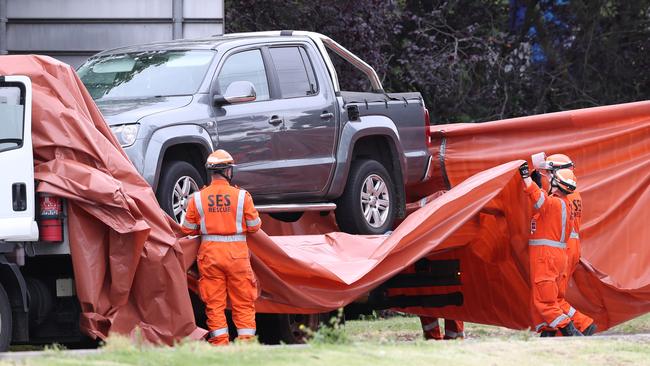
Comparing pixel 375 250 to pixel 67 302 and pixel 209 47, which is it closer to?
pixel 209 47

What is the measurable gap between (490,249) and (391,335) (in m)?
2.82

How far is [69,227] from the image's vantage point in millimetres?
9234

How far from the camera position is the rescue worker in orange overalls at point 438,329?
598 inches

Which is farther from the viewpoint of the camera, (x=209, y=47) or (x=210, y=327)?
(x=209, y=47)

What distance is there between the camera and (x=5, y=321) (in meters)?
8.99

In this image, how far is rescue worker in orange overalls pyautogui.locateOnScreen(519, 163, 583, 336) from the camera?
1261cm

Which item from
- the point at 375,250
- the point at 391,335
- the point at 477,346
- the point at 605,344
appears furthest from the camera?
the point at 391,335

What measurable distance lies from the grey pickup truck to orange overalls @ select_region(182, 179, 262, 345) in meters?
0.44

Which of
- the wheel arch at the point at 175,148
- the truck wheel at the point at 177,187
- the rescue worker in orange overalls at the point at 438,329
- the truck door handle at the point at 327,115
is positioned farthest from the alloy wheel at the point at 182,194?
the rescue worker in orange overalls at the point at 438,329

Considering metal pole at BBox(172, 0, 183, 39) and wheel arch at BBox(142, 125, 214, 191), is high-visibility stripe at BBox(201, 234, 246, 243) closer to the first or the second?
wheel arch at BBox(142, 125, 214, 191)

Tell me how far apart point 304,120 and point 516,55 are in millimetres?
12429

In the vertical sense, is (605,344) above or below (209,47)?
below

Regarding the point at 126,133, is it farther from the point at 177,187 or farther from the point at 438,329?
the point at 438,329

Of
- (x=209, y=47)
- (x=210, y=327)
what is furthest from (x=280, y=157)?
(x=210, y=327)
